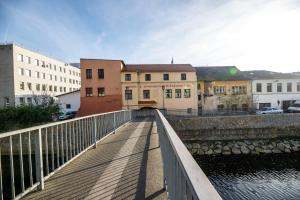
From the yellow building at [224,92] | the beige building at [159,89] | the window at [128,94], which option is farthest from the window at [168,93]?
the yellow building at [224,92]

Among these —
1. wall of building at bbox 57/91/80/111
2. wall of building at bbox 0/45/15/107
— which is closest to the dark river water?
wall of building at bbox 57/91/80/111

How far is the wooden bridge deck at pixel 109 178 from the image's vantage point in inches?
154

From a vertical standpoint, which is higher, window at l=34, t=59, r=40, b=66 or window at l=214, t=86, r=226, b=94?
window at l=34, t=59, r=40, b=66

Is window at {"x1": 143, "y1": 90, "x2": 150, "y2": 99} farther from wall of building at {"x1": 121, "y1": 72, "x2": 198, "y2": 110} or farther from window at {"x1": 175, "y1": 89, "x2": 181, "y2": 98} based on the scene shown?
window at {"x1": 175, "y1": 89, "x2": 181, "y2": 98}

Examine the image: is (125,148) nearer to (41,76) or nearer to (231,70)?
(231,70)

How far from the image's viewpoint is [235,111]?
38.7 m

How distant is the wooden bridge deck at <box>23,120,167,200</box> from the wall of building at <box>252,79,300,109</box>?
41026mm

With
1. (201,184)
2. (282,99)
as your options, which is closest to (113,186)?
(201,184)

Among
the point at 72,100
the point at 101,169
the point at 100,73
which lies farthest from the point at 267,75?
the point at 101,169

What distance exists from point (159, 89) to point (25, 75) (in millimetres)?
27047

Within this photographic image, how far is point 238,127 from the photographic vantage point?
3159 cm

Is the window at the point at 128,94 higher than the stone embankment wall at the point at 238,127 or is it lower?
higher

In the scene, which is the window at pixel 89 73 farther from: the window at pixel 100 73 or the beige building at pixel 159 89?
the beige building at pixel 159 89

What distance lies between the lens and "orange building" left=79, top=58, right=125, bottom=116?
3969 cm
